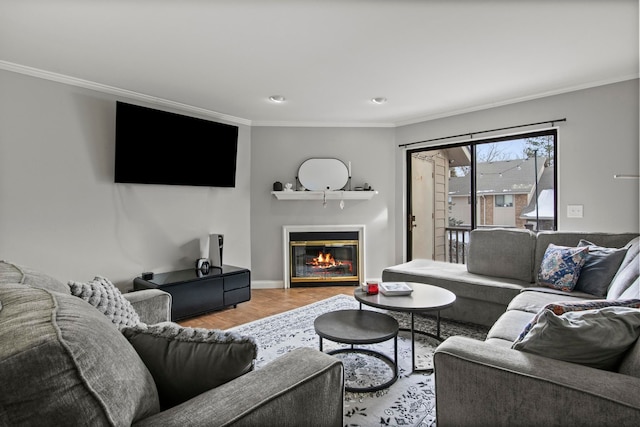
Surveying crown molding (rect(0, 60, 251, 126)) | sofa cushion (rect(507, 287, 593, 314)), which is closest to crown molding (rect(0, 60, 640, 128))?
crown molding (rect(0, 60, 251, 126))

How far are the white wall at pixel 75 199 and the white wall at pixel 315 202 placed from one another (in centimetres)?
100

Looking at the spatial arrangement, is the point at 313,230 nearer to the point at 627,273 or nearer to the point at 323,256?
the point at 323,256

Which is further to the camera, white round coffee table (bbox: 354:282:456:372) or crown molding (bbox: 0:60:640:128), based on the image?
crown molding (bbox: 0:60:640:128)

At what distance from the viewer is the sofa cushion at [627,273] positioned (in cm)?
222

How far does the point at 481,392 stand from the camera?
1248mm

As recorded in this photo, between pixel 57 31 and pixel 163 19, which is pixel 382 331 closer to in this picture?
pixel 163 19

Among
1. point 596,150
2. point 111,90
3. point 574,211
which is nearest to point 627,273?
point 574,211

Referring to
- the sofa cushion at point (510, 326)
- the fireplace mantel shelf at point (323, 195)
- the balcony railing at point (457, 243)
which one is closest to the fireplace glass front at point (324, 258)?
the fireplace mantel shelf at point (323, 195)

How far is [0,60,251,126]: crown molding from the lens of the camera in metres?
2.95

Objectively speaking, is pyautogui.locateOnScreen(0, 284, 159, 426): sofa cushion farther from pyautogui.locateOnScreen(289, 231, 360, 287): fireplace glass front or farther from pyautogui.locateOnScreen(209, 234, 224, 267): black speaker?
pyautogui.locateOnScreen(289, 231, 360, 287): fireplace glass front

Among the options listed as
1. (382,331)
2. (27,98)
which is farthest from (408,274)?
(27,98)

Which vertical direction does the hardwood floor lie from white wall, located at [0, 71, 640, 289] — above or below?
below

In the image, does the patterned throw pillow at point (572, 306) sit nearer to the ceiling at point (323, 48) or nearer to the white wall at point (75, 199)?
the ceiling at point (323, 48)

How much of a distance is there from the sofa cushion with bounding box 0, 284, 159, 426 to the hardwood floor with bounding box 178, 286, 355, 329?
103 inches
